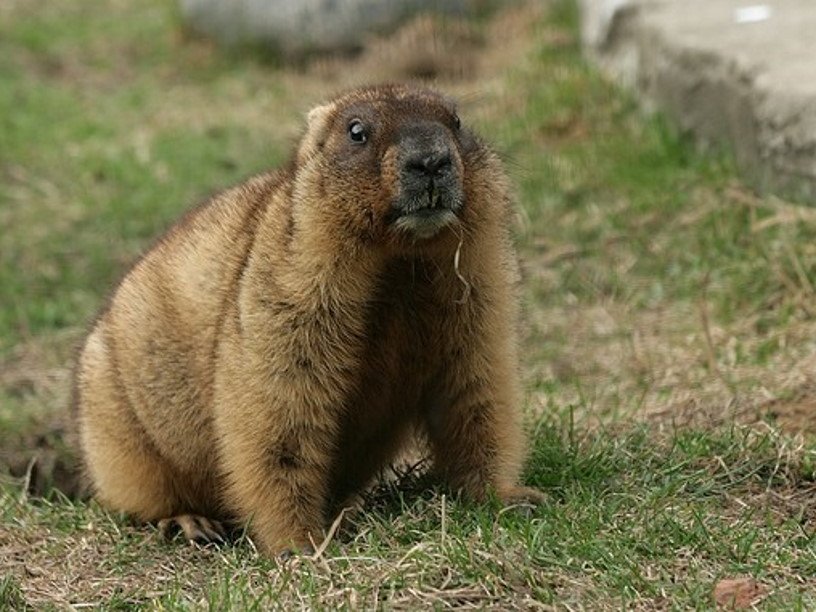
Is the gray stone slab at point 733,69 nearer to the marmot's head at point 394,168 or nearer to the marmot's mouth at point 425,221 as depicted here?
the marmot's head at point 394,168

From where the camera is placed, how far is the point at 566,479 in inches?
227

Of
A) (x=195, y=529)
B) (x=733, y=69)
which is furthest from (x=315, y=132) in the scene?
(x=733, y=69)

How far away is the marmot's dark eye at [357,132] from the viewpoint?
5207 millimetres

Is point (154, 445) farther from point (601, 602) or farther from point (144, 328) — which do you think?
point (601, 602)

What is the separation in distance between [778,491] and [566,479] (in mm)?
730

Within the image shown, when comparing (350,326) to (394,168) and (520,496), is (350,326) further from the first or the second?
(520,496)

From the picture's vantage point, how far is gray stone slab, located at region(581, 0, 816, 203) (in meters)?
8.20

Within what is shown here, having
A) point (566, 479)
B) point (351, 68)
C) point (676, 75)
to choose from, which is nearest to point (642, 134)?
point (676, 75)

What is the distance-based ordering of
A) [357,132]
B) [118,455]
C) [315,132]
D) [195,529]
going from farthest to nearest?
1. [118,455]
2. [195,529]
3. [315,132]
4. [357,132]

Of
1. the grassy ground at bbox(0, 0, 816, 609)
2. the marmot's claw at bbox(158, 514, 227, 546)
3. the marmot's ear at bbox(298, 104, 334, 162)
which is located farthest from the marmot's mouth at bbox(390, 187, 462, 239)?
the marmot's claw at bbox(158, 514, 227, 546)

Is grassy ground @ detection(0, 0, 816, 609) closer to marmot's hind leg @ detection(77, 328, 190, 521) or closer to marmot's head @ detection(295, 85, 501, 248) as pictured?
marmot's hind leg @ detection(77, 328, 190, 521)

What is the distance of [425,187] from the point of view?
16.3 ft

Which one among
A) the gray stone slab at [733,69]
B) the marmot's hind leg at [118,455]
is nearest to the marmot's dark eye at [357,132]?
the marmot's hind leg at [118,455]

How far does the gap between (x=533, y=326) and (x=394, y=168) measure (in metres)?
3.46
